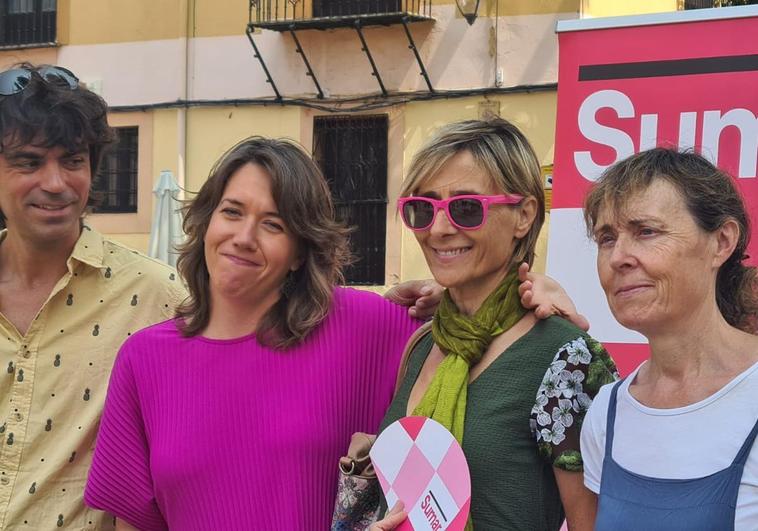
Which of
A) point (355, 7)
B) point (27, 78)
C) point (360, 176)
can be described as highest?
point (355, 7)

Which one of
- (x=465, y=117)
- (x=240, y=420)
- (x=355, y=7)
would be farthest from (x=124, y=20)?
(x=240, y=420)

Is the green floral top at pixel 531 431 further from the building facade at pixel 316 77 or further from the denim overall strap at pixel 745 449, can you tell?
the building facade at pixel 316 77

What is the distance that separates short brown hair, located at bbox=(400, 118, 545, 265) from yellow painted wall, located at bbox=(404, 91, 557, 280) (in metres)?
10.3

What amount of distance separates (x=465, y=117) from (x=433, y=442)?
36.4 feet

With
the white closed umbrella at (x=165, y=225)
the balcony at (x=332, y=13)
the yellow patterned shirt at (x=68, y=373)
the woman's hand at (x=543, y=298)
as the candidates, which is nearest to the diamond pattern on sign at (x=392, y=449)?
the woman's hand at (x=543, y=298)

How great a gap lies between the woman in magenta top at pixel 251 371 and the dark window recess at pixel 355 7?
11.2 meters

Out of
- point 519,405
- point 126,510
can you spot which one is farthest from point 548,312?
point 126,510

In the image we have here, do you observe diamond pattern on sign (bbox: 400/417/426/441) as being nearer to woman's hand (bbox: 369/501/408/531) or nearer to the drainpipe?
woman's hand (bbox: 369/501/408/531)

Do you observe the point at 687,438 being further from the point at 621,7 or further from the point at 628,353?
the point at 621,7

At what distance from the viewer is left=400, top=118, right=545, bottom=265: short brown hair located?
2.70 meters

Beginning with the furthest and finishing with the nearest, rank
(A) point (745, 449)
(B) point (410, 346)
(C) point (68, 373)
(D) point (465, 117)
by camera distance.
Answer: (D) point (465, 117) < (C) point (68, 373) < (B) point (410, 346) < (A) point (745, 449)

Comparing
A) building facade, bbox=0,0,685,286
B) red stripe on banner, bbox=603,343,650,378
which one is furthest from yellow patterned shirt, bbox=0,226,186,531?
building facade, bbox=0,0,685,286

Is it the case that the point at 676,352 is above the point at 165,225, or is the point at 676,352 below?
above

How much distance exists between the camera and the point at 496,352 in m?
2.63
